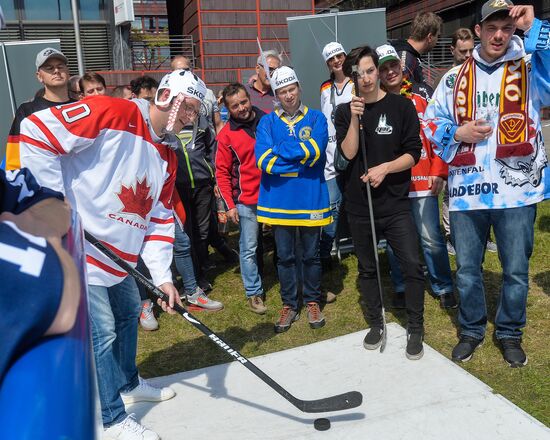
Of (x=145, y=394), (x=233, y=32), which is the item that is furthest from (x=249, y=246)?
(x=233, y=32)

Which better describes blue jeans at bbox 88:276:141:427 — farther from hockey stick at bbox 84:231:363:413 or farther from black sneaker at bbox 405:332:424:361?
black sneaker at bbox 405:332:424:361

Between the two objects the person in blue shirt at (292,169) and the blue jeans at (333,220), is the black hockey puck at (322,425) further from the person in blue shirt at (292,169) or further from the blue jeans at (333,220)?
the blue jeans at (333,220)

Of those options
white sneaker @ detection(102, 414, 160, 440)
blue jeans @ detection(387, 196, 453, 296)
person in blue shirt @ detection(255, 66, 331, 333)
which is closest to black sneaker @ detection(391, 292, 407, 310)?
blue jeans @ detection(387, 196, 453, 296)

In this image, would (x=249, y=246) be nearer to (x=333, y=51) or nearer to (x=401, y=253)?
(x=401, y=253)

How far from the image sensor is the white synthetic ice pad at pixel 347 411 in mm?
3016

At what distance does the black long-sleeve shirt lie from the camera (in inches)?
152

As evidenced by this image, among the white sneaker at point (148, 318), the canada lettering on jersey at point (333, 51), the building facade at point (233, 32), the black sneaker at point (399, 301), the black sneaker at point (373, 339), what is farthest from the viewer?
the building facade at point (233, 32)

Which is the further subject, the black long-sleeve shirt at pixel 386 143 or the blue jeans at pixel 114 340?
the black long-sleeve shirt at pixel 386 143

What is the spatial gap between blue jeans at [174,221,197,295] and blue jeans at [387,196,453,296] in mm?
2014

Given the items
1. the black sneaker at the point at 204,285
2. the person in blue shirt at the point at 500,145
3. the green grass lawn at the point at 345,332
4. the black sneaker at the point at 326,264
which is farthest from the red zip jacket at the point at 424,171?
the black sneaker at the point at 204,285

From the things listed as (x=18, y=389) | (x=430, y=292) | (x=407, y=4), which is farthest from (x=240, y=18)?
(x=18, y=389)

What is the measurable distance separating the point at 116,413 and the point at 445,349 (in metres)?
2.25

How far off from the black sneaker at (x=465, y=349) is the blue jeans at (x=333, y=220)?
1971 millimetres

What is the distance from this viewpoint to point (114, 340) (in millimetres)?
3057
